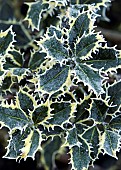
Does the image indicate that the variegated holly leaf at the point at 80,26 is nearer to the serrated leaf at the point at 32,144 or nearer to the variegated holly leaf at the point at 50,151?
the serrated leaf at the point at 32,144

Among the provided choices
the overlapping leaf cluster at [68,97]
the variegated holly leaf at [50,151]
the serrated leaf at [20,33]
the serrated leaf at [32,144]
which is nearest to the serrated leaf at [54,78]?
the overlapping leaf cluster at [68,97]

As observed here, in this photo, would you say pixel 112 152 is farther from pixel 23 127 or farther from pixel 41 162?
pixel 41 162

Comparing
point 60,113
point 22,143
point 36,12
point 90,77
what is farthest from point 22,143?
point 36,12

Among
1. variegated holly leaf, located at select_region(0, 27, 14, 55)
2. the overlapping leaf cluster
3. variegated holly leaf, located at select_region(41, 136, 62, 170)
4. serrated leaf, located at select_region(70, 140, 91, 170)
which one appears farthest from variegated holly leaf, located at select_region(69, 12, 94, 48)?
variegated holly leaf, located at select_region(41, 136, 62, 170)

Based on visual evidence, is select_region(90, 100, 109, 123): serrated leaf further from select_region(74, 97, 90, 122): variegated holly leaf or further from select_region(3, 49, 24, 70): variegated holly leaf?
select_region(3, 49, 24, 70): variegated holly leaf

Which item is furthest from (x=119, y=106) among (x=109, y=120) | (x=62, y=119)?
(x=62, y=119)

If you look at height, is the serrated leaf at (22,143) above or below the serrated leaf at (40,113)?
below
